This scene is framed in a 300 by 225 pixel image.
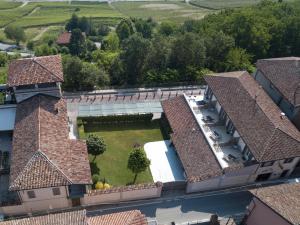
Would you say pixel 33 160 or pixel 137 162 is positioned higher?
pixel 33 160

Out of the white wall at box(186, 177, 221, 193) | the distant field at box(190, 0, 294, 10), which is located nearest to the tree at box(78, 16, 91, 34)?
the distant field at box(190, 0, 294, 10)

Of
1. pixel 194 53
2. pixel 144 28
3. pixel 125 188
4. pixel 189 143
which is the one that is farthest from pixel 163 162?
pixel 144 28

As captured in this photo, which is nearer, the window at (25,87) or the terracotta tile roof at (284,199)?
the terracotta tile roof at (284,199)

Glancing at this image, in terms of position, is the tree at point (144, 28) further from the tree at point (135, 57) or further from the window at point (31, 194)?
the window at point (31, 194)

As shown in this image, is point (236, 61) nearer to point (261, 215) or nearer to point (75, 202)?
point (261, 215)

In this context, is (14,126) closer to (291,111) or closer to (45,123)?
(45,123)

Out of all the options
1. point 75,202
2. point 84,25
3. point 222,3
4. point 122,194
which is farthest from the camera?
point 222,3

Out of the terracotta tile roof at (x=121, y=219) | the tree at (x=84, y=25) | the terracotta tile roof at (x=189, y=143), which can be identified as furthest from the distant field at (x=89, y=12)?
the terracotta tile roof at (x=121, y=219)
